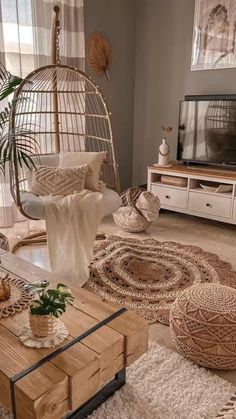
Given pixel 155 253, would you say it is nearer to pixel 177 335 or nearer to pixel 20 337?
pixel 177 335

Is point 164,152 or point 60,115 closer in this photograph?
point 60,115

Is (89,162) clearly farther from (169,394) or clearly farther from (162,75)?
(169,394)

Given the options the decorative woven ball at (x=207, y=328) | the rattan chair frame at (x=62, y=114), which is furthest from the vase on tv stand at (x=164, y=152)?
the decorative woven ball at (x=207, y=328)

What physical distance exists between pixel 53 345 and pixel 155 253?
5.67 ft

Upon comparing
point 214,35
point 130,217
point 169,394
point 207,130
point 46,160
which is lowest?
point 169,394

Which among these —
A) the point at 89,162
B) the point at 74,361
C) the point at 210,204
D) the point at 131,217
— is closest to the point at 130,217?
the point at 131,217

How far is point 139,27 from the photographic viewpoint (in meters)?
4.19

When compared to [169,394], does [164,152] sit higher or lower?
higher

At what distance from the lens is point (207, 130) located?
3562 millimetres

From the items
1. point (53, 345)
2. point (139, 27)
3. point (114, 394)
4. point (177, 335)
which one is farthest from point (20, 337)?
point (139, 27)

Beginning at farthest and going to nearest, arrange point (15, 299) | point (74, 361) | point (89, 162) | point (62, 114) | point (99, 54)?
point (99, 54) < point (62, 114) < point (89, 162) < point (15, 299) < point (74, 361)

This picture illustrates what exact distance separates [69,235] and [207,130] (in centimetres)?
195

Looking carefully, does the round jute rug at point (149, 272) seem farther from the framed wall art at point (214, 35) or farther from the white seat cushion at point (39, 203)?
the framed wall art at point (214, 35)

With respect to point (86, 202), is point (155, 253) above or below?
below
